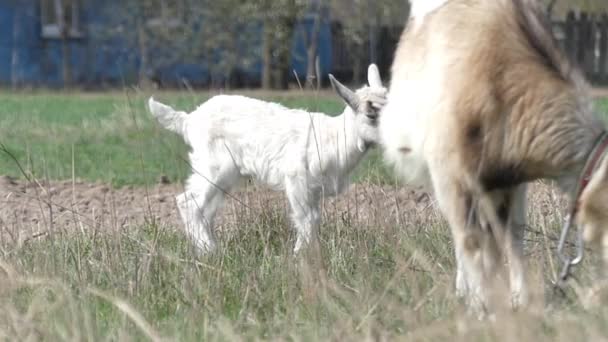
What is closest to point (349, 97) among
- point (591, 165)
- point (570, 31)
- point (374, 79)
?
point (374, 79)

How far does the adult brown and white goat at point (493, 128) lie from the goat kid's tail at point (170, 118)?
3629 mm

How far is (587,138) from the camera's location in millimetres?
5137

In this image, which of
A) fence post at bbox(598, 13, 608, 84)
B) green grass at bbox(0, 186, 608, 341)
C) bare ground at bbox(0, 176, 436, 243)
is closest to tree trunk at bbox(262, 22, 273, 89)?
fence post at bbox(598, 13, 608, 84)

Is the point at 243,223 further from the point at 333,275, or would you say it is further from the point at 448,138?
the point at 448,138

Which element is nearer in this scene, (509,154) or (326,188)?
(509,154)

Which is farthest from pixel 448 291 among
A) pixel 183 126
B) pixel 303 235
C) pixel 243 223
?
pixel 183 126

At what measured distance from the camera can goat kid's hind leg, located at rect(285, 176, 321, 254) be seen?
719cm

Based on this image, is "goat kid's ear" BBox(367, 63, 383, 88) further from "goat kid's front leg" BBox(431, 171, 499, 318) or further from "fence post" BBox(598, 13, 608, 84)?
"fence post" BBox(598, 13, 608, 84)

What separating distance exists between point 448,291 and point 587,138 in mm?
866

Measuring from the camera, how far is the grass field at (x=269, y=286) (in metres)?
4.88

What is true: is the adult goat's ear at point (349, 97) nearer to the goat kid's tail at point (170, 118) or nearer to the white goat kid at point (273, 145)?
the white goat kid at point (273, 145)

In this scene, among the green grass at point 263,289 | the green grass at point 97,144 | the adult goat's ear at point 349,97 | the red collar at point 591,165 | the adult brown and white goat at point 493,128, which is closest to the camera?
the green grass at point 263,289

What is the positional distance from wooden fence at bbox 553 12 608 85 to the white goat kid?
27514 mm

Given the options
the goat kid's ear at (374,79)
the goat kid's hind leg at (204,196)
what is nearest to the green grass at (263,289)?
the goat kid's hind leg at (204,196)
